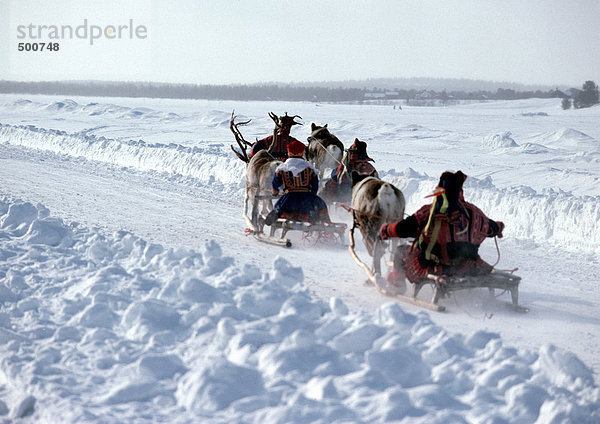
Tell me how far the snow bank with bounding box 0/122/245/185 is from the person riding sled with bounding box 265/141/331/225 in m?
7.02

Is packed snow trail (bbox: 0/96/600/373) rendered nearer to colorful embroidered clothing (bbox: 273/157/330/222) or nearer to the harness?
colorful embroidered clothing (bbox: 273/157/330/222)

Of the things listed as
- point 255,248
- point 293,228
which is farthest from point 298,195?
point 255,248

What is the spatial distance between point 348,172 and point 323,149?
1575 mm

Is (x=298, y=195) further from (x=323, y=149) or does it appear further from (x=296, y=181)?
(x=323, y=149)

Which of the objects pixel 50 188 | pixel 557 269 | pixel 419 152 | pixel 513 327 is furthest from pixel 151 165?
pixel 513 327

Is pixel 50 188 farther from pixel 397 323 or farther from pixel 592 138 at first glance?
pixel 592 138

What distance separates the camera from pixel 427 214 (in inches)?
278

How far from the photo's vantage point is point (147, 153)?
23.0 m

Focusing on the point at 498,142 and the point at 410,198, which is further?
the point at 498,142

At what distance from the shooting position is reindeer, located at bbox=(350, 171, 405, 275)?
802 cm

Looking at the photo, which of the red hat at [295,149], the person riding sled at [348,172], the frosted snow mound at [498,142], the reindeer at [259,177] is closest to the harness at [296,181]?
the red hat at [295,149]

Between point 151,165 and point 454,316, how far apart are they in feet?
55.9

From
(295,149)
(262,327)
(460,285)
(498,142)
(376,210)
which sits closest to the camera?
(262,327)

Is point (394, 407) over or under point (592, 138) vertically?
under
